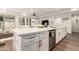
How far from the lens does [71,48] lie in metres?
1.07

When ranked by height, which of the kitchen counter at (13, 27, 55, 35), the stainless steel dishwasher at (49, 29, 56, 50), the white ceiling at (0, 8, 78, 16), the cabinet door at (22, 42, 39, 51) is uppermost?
the white ceiling at (0, 8, 78, 16)

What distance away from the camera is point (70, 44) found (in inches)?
43.1

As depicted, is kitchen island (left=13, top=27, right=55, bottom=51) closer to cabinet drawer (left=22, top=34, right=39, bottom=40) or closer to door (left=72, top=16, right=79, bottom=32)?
cabinet drawer (left=22, top=34, right=39, bottom=40)

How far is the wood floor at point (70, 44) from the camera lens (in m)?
1.07

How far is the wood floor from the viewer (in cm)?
107

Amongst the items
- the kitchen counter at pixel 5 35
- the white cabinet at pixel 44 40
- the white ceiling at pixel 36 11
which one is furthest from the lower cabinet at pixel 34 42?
the white ceiling at pixel 36 11

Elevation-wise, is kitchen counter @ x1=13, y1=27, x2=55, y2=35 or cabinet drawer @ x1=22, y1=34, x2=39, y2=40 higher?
kitchen counter @ x1=13, y1=27, x2=55, y2=35

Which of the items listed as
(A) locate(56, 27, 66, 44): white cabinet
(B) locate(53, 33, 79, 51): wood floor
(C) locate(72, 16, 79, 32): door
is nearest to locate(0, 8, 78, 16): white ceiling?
(C) locate(72, 16, 79, 32): door

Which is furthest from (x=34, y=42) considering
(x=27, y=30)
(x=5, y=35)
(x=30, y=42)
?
(x=5, y=35)

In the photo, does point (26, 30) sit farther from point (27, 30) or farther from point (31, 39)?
point (31, 39)

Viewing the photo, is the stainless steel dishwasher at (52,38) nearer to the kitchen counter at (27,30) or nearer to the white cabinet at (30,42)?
the kitchen counter at (27,30)

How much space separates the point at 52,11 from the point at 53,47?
0.50 meters
